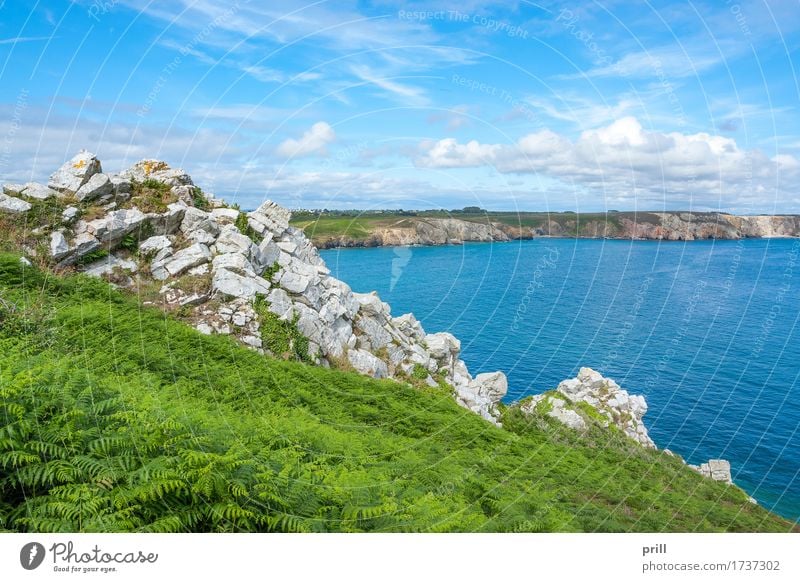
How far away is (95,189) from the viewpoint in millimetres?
20312

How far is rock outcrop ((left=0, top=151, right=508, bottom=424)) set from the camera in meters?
17.8

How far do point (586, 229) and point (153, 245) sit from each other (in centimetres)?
13123

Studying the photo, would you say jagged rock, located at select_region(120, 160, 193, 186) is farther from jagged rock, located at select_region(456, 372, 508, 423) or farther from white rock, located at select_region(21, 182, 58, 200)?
jagged rock, located at select_region(456, 372, 508, 423)

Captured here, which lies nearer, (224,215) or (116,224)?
(116,224)

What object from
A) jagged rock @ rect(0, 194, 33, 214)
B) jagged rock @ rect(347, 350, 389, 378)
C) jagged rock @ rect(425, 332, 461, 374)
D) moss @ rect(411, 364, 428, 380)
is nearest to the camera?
jagged rock @ rect(0, 194, 33, 214)

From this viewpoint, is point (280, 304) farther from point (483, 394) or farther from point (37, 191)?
point (483, 394)

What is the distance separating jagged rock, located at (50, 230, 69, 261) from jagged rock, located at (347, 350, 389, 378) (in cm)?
1128

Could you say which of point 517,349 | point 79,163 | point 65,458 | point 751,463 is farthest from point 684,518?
point 517,349

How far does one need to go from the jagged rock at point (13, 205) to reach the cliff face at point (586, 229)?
5678 cm

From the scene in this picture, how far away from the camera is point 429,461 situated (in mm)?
11539

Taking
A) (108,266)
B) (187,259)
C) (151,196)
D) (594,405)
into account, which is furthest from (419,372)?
(151,196)

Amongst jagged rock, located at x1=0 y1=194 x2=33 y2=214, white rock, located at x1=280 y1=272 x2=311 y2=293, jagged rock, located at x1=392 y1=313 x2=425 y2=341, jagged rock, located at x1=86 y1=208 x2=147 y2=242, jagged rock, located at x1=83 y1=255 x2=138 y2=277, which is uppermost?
jagged rock, located at x1=0 y1=194 x2=33 y2=214

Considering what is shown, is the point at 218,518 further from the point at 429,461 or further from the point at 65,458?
the point at 429,461

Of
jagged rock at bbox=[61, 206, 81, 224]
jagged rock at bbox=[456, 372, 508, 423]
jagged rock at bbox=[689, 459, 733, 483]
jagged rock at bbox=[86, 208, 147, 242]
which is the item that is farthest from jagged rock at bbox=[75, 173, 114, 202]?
jagged rock at bbox=[689, 459, 733, 483]
